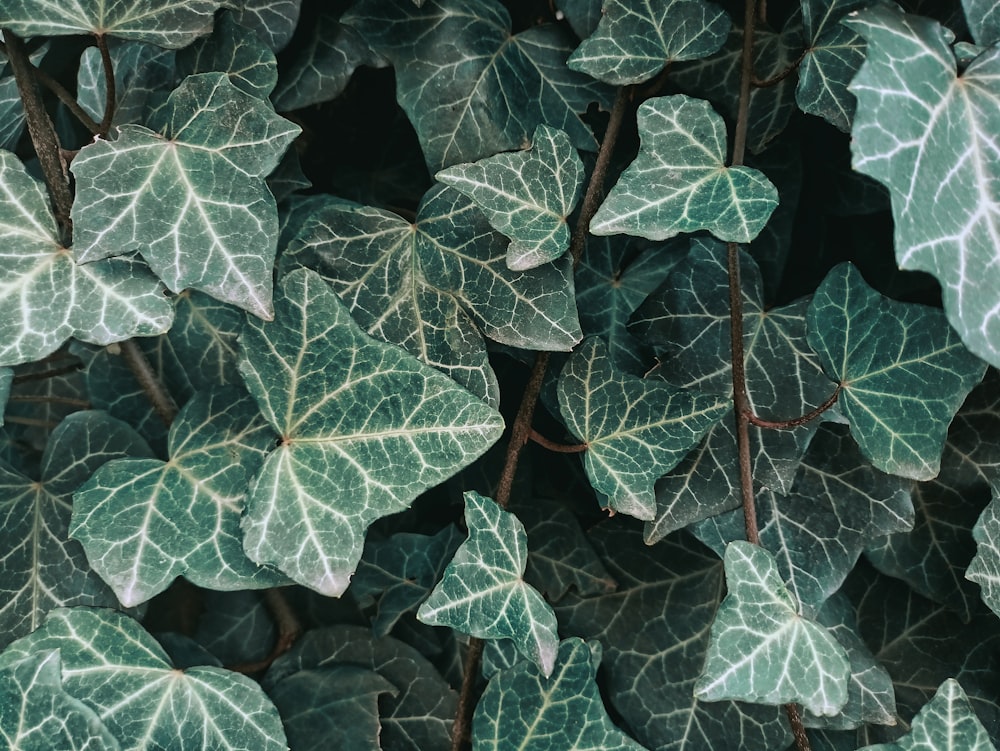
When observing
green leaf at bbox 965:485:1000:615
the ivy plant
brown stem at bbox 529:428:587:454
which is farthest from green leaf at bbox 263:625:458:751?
green leaf at bbox 965:485:1000:615

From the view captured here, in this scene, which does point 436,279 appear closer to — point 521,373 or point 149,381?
point 521,373

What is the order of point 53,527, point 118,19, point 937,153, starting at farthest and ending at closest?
point 53,527, point 118,19, point 937,153

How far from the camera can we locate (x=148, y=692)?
2.29 ft

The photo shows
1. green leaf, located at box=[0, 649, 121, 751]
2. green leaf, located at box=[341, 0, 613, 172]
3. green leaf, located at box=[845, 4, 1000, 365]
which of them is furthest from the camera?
green leaf, located at box=[341, 0, 613, 172]

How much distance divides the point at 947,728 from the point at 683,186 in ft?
1.52

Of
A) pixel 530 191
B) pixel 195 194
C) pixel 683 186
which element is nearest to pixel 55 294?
pixel 195 194

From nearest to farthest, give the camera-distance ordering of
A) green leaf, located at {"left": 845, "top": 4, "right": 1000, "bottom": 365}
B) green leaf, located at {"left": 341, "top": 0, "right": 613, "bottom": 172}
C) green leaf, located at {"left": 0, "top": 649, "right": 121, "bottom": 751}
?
1. green leaf, located at {"left": 845, "top": 4, "right": 1000, "bottom": 365}
2. green leaf, located at {"left": 0, "top": 649, "right": 121, "bottom": 751}
3. green leaf, located at {"left": 341, "top": 0, "right": 613, "bottom": 172}

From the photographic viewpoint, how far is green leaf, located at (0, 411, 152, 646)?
76 cm

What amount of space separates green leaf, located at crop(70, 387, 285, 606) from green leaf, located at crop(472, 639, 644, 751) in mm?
214

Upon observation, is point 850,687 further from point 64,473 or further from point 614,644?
point 64,473

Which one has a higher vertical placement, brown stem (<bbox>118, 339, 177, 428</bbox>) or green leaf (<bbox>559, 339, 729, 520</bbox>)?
green leaf (<bbox>559, 339, 729, 520</bbox>)

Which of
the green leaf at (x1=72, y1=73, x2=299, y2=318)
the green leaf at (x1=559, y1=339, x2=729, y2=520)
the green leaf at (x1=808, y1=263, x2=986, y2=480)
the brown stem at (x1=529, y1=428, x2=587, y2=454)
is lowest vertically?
the brown stem at (x1=529, y1=428, x2=587, y2=454)

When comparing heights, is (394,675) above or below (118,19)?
below

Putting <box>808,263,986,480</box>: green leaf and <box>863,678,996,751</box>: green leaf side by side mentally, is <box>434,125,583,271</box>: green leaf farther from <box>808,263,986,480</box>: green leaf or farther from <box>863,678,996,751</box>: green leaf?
<box>863,678,996,751</box>: green leaf
